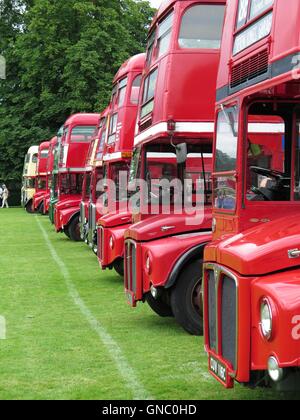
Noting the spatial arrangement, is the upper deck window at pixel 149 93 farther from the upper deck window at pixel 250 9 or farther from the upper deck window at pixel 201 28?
the upper deck window at pixel 250 9

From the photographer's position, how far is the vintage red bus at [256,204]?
14.4 feet

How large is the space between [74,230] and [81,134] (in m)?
3.02

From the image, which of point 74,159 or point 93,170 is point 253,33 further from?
point 74,159

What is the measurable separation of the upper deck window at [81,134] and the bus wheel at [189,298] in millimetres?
14612

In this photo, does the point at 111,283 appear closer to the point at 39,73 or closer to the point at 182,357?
the point at 182,357

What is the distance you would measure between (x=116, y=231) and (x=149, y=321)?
2.56 m

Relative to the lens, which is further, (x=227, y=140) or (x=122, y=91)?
(x=122, y=91)

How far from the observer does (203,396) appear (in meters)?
5.93

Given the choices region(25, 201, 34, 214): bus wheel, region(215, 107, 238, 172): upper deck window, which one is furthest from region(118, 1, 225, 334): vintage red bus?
region(25, 201, 34, 214): bus wheel

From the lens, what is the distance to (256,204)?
5.73 metres

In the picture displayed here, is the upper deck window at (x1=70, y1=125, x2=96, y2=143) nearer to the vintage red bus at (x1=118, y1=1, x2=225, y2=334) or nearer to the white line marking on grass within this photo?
the white line marking on grass

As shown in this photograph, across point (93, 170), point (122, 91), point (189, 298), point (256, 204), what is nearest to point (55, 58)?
point (93, 170)

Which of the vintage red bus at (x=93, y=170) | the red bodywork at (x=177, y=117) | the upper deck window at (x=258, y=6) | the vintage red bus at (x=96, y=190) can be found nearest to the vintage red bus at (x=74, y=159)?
the vintage red bus at (x=93, y=170)

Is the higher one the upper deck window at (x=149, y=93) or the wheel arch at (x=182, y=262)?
the upper deck window at (x=149, y=93)
